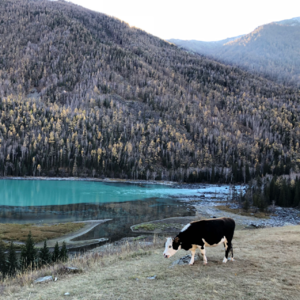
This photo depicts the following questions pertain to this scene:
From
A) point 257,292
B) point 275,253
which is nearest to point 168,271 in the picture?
point 257,292

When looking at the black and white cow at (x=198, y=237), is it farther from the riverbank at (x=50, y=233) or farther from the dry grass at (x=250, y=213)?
the dry grass at (x=250, y=213)

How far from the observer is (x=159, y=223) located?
4212cm

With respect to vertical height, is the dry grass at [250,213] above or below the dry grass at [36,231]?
below

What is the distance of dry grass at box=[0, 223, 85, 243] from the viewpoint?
31.9 meters

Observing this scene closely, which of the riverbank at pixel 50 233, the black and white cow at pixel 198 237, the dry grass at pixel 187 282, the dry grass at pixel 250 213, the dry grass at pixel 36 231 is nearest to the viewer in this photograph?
the dry grass at pixel 187 282

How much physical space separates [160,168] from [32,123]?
302 feet

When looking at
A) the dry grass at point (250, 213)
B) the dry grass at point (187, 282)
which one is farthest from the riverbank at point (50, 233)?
the dry grass at point (250, 213)

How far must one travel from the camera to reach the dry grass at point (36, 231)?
31.9 metres

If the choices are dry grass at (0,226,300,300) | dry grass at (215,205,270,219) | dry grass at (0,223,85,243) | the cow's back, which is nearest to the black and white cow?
the cow's back

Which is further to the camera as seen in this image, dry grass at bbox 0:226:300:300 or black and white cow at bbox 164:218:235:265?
black and white cow at bbox 164:218:235:265

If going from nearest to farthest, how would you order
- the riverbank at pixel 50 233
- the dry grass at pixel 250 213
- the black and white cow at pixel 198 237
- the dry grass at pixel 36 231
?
the black and white cow at pixel 198 237 → the riverbank at pixel 50 233 → the dry grass at pixel 36 231 → the dry grass at pixel 250 213

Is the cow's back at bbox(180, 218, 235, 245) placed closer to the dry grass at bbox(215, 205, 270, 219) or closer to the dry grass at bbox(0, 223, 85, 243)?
the dry grass at bbox(0, 223, 85, 243)

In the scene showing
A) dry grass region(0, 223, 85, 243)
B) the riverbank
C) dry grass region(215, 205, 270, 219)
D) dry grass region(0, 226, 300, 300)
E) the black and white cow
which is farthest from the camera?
dry grass region(215, 205, 270, 219)

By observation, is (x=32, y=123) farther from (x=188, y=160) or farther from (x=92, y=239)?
(x=92, y=239)
